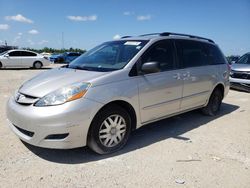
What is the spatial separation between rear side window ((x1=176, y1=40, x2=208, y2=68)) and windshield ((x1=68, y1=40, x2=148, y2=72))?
0.88 metres

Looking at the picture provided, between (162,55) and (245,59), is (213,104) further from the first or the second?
(245,59)

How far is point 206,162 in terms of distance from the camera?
3332 mm

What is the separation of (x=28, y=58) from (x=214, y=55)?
1588cm

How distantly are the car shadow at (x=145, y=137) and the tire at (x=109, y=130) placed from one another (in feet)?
0.42

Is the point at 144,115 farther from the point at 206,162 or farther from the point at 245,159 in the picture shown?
the point at 245,159

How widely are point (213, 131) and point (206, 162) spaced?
4.53 ft

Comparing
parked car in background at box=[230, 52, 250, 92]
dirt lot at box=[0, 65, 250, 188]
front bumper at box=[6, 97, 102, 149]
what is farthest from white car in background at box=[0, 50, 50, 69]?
front bumper at box=[6, 97, 102, 149]

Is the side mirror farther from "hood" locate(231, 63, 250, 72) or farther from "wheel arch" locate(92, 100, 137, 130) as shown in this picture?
"hood" locate(231, 63, 250, 72)

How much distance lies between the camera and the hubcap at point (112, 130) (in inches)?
134

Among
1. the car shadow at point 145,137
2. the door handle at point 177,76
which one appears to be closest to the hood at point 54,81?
the car shadow at point 145,137

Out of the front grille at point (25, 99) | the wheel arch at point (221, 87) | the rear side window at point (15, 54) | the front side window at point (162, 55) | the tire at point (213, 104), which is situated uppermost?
the rear side window at point (15, 54)

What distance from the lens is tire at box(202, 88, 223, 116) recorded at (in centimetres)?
551

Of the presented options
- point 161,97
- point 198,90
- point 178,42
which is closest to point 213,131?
point 198,90

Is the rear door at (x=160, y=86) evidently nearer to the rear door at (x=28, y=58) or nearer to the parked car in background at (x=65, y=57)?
the rear door at (x=28, y=58)
